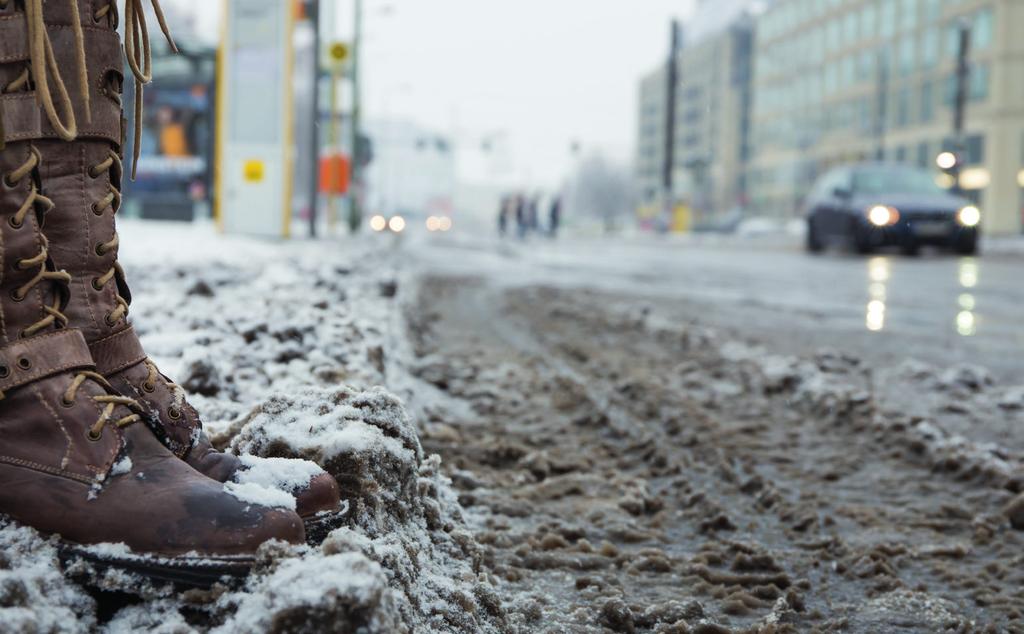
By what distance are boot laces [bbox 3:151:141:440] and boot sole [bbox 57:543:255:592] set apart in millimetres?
199

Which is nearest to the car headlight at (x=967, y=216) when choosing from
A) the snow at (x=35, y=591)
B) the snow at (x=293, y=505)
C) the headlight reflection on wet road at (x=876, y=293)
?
the headlight reflection on wet road at (x=876, y=293)

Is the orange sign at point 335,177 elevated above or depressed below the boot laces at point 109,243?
above

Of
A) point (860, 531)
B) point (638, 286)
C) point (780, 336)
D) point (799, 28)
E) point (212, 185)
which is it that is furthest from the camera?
point (799, 28)

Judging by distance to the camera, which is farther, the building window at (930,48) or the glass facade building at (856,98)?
the building window at (930,48)

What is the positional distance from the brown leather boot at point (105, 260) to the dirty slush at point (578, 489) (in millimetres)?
172

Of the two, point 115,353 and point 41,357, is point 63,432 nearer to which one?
point 41,357

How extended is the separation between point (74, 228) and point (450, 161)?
8579cm

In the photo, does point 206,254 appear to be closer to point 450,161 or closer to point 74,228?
point 74,228

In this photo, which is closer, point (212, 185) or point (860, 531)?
point (860, 531)

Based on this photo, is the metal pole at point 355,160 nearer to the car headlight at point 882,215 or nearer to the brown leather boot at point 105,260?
the car headlight at point 882,215

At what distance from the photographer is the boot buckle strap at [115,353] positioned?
185 cm

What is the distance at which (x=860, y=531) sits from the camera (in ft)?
9.04

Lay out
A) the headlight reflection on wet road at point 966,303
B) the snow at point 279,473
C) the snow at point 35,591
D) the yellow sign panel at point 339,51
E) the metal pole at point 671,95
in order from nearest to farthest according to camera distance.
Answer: the snow at point 35,591 → the snow at point 279,473 → the headlight reflection on wet road at point 966,303 → the yellow sign panel at point 339,51 → the metal pole at point 671,95

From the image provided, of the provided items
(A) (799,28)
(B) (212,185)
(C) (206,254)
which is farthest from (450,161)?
(C) (206,254)
